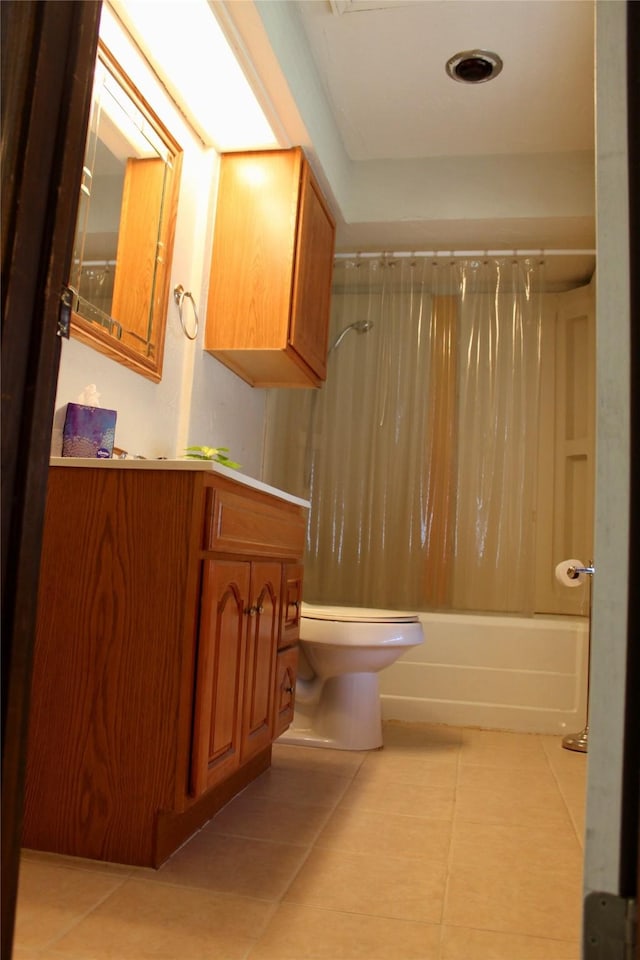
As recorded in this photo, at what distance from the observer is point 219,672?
153 cm

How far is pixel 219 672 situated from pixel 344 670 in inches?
Answer: 40.7

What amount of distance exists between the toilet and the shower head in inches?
53.3

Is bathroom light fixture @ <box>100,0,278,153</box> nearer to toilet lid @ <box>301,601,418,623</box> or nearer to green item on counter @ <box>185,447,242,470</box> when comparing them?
green item on counter @ <box>185,447,242,470</box>

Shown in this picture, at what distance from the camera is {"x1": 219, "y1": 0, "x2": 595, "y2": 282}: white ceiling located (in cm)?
234

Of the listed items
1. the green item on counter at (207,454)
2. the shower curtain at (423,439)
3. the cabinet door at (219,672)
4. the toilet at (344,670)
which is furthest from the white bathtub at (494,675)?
the cabinet door at (219,672)

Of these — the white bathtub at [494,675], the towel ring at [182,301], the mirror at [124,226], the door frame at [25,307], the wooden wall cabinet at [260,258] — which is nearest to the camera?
the door frame at [25,307]

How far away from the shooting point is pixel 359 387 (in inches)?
132

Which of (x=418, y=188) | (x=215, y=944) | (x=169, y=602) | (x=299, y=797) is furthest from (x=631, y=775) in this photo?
(x=418, y=188)

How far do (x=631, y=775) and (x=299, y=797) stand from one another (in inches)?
54.6

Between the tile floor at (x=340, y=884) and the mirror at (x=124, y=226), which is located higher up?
the mirror at (x=124, y=226)

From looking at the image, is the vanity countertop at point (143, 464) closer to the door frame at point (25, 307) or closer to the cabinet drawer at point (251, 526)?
the cabinet drawer at point (251, 526)

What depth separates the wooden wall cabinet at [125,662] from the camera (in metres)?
1.42

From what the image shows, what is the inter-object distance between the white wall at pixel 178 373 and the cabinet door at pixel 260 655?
570 millimetres

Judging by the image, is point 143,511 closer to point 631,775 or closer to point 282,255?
point 631,775
